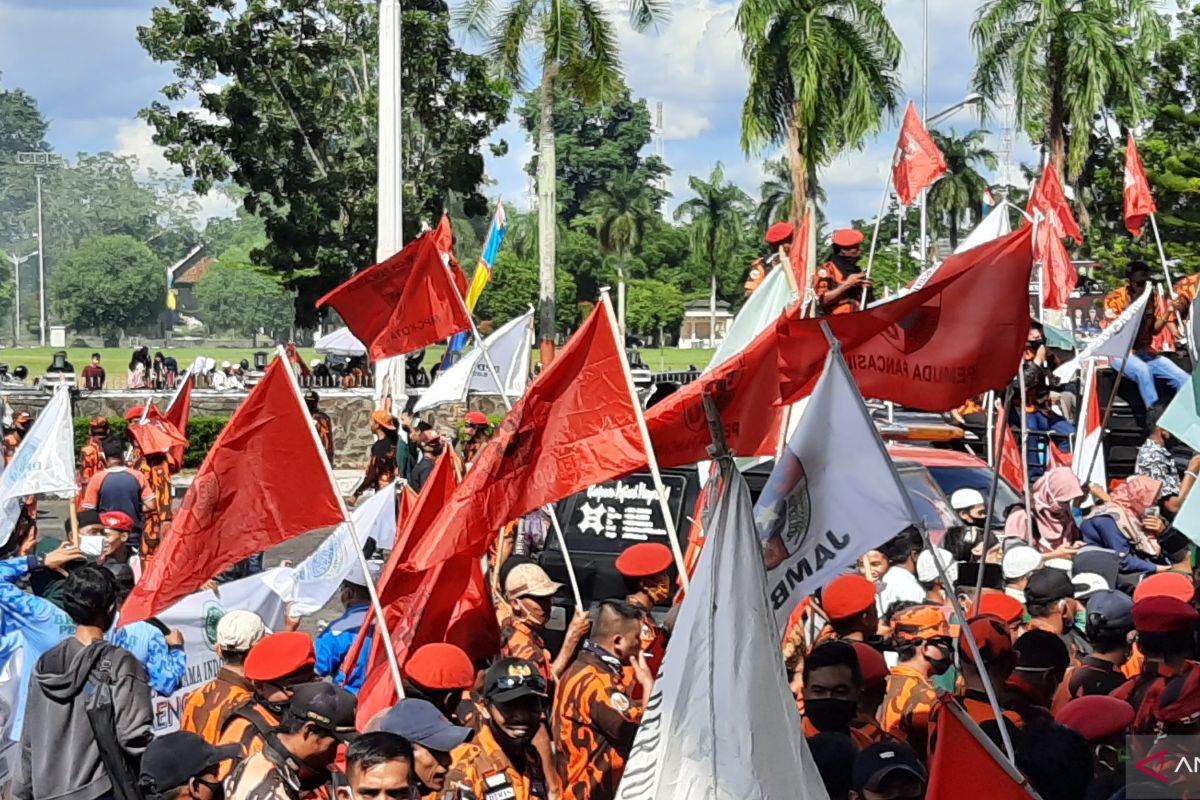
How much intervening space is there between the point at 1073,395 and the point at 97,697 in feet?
36.2

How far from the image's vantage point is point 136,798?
5.70 m

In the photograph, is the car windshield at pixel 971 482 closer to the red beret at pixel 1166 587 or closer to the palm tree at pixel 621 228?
the red beret at pixel 1166 587

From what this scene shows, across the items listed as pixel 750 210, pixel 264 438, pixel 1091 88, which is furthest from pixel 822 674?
pixel 750 210

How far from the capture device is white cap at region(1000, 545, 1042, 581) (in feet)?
25.9

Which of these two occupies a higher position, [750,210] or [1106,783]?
[750,210]

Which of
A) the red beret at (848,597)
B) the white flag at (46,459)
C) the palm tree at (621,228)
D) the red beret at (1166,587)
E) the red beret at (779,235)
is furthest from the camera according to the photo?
the palm tree at (621,228)

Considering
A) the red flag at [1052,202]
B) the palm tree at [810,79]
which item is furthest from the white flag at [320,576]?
the palm tree at [810,79]

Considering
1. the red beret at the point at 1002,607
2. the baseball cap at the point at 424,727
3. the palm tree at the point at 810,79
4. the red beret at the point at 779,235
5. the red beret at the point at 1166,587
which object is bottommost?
the baseball cap at the point at 424,727

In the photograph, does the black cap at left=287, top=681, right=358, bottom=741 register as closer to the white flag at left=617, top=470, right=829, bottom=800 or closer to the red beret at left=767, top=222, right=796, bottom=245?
the white flag at left=617, top=470, right=829, bottom=800

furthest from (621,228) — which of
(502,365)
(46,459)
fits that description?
(46,459)

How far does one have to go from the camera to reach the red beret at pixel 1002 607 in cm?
670

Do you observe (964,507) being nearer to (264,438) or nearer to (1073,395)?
(264,438)

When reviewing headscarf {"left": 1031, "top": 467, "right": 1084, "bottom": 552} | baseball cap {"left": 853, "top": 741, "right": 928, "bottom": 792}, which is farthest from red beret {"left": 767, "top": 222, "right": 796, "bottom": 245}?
baseball cap {"left": 853, "top": 741, "right": 928, "bottom": 792}

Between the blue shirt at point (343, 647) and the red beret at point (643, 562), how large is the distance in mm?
1102
